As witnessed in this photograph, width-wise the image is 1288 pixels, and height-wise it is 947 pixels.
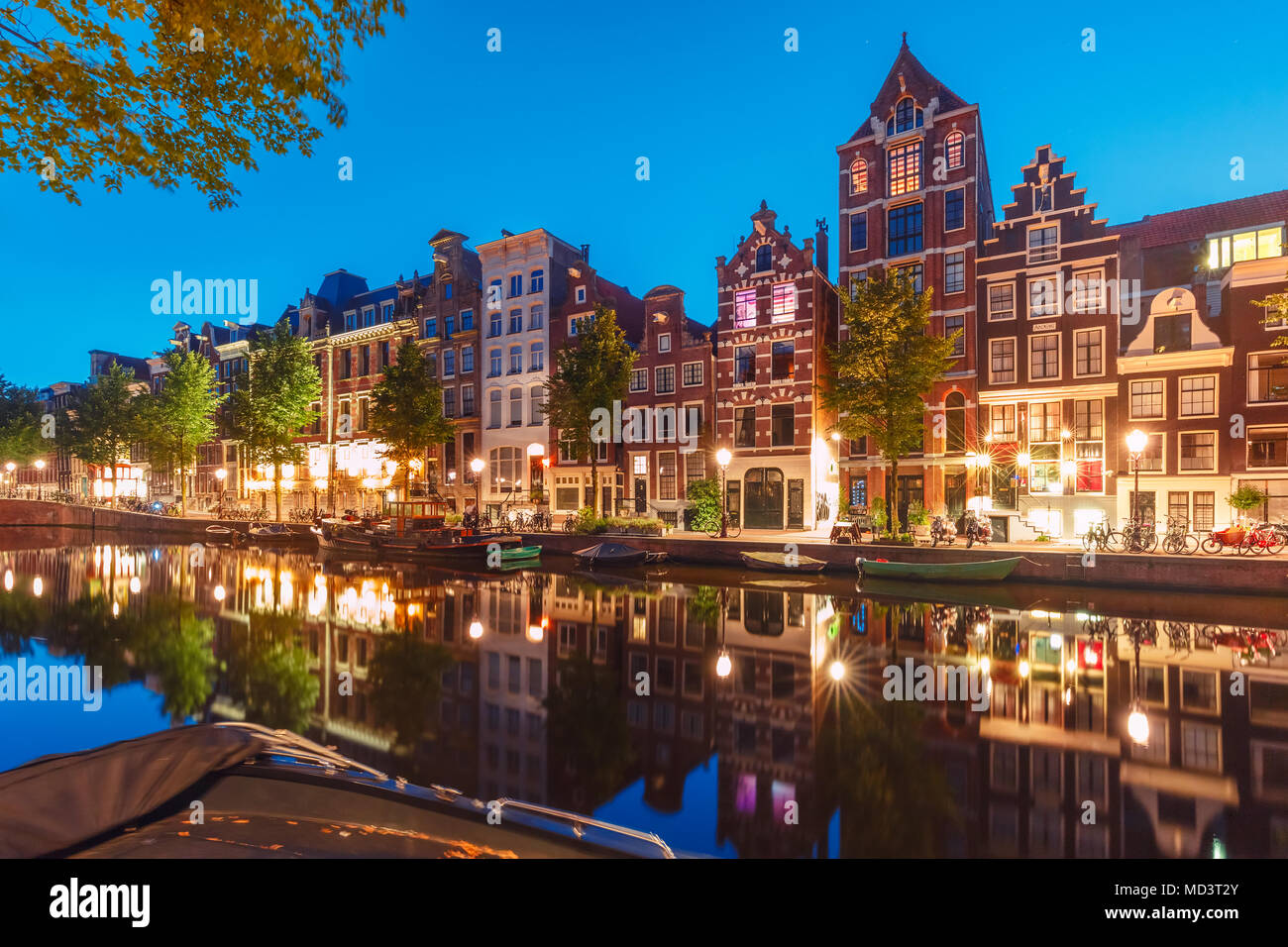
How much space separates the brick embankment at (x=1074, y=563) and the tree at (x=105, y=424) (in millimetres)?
56370

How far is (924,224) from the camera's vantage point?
35.4m

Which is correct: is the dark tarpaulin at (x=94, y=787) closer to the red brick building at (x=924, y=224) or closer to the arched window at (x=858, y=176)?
the red brick building at (x=924, y=224)

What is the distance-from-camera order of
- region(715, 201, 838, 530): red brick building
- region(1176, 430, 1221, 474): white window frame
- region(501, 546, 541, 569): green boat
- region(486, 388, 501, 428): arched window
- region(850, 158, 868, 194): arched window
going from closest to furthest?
region(1176, 430, 1221, 474): white window frame
region(501, 546, 541, 569): green boat
region(715, 201, 838, 530): red brick building
region(850, 158, 868, 194): arched window
region(486, 388, 501, 428): arched window

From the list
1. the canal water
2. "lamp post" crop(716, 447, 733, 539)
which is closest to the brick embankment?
Result: the canal water

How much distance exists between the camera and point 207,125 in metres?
6.38

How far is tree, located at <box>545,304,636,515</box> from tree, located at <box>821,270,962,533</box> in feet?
41.6

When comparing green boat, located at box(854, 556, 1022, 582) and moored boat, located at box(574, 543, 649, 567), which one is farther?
moored boat, located at box(574, 543, 649, 567)

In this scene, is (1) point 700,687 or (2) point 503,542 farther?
(2) point 503,542

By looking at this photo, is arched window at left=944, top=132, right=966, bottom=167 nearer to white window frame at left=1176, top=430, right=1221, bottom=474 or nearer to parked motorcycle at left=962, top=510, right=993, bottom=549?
white window frame at left=1176, top=430, right=1221, bottom=474

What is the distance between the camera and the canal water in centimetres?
697
